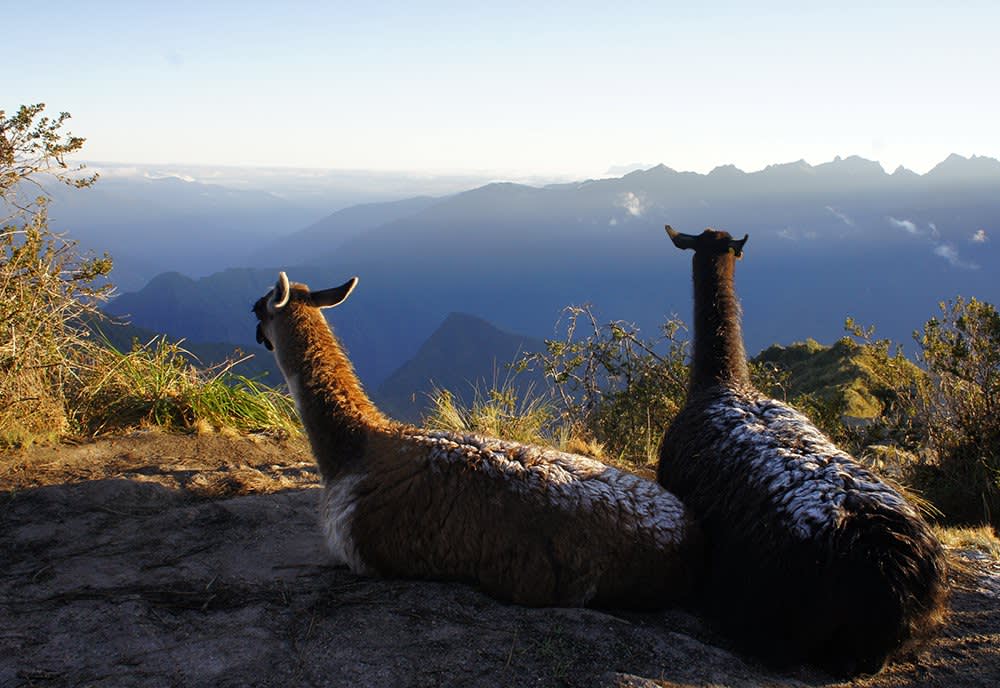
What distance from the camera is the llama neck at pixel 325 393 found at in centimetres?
497

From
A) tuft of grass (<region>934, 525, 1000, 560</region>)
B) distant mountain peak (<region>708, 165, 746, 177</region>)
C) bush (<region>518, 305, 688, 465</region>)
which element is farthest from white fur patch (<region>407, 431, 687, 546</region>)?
distant mountain peak (<region>708, 165, 746, 177</region>)

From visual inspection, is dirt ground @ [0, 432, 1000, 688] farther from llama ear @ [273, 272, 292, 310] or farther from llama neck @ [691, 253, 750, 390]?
llama neck @ [691, 253, 750, 390]

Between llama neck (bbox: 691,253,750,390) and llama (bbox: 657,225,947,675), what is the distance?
135 cm

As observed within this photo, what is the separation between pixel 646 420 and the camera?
974cm

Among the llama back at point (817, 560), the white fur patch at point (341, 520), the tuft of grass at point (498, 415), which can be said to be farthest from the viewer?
the tuft of grass at point (498, 415)

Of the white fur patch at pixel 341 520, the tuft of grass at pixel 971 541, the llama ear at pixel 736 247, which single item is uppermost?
the llama ear at pixel 736 247

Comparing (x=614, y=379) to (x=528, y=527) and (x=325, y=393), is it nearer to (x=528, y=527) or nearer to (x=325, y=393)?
(x=325, y=393)

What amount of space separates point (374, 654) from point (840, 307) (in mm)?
202737

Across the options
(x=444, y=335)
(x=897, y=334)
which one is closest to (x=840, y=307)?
(x=897, y=334)

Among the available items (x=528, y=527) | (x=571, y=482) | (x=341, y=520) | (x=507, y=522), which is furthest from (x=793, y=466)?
(x=341, y=520)

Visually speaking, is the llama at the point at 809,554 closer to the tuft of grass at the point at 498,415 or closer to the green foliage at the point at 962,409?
the tuft of grass at the point at 498,415

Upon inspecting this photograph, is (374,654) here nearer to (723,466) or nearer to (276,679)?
(276,679)

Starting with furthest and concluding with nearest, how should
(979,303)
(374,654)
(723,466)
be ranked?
1. (979,303)
2. (723,466)
3. (374,654)

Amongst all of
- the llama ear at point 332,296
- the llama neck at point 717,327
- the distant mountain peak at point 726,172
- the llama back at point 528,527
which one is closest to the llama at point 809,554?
the llama back at point 528,527
